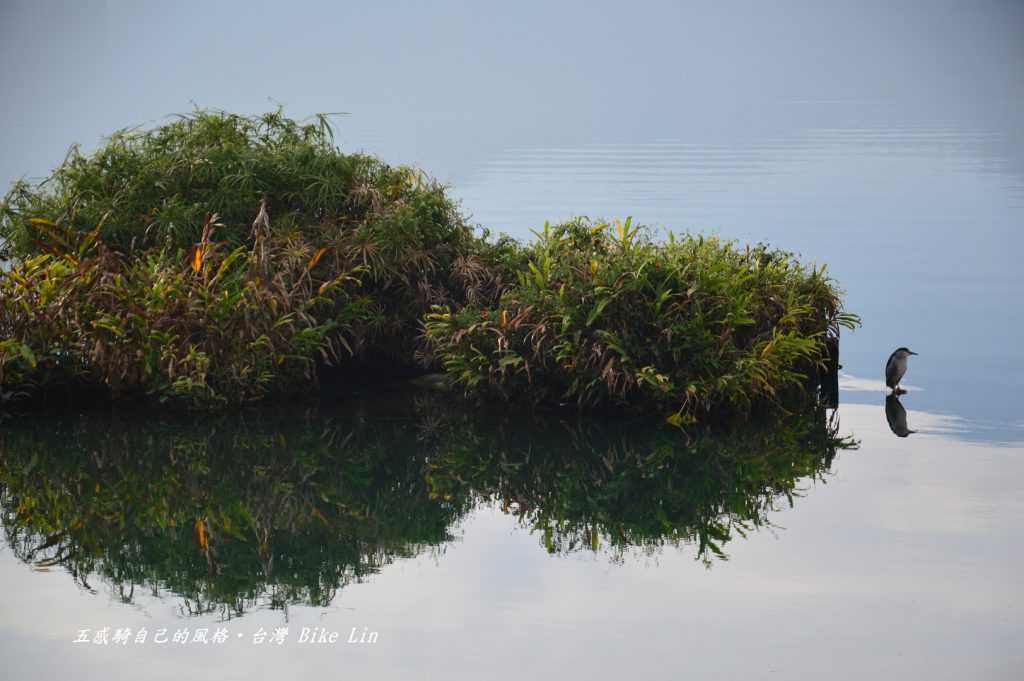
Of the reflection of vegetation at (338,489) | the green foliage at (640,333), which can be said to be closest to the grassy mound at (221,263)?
the reflection of vegetation at (338,489)

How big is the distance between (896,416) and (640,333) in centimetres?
244

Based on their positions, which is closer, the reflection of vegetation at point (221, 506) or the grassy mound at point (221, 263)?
the reflection of vegetation at point (221, 506)

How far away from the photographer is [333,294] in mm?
12945

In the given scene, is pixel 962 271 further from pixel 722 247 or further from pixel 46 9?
pixel 46 9

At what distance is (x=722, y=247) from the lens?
12.9 m

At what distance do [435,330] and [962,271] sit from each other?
13024 millimetres

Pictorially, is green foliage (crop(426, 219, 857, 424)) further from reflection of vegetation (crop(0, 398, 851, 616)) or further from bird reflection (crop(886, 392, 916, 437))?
bird reflection (crop(886, 392, 916, 437))

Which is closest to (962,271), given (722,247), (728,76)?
(722,247)

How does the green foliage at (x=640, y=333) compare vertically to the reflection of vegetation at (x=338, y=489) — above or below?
above

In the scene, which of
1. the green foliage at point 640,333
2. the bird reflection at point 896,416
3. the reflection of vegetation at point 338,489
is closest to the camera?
the reflection of vegetation at point 338,489

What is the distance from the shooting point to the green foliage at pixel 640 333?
11648mm

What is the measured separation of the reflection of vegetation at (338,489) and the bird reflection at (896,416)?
632mm

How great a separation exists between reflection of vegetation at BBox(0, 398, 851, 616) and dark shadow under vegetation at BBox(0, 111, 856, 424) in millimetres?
493

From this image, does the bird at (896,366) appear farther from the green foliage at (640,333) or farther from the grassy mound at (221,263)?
the grassy mound at (221,263)
